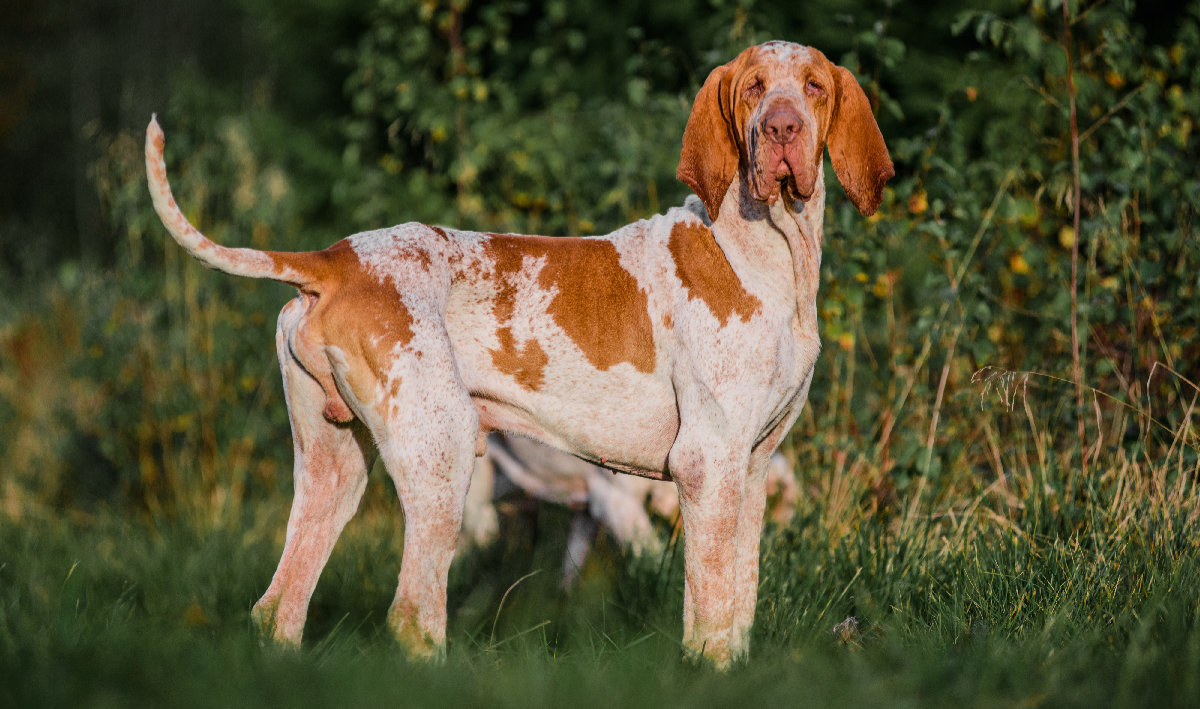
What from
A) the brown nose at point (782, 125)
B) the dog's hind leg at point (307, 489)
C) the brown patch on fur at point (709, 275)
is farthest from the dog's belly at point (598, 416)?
the brown nose at point (782, 125)

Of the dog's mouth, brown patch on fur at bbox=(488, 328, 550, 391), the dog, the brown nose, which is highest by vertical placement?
the brown nose

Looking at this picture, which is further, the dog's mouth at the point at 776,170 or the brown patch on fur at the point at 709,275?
the brown patch on fur at the point at 709,275

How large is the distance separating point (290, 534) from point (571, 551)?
5.29 feet

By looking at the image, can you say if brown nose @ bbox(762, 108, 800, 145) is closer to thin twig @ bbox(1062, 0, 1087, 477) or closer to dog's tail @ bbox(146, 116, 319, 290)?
dog's tail @ bbox(146, 116, 319, 290)

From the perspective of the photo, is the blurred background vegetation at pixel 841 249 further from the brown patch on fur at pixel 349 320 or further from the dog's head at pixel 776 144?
the brown patch on fur at pixel 349 320

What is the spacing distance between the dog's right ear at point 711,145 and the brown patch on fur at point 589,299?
12.2 inches

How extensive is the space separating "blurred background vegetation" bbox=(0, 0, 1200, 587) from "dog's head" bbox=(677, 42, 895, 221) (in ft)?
3.20

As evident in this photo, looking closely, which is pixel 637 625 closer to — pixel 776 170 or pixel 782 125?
pixel 776 170

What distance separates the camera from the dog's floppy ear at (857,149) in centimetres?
279

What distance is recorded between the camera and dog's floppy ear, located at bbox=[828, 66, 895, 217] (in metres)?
2.79

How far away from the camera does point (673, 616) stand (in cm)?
332

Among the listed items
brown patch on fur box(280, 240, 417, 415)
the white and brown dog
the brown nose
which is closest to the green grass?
the white and brown dog

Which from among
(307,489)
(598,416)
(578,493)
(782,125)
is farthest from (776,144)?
(578,493)

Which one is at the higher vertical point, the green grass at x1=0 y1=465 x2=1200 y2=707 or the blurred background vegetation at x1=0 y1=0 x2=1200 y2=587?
the blurred background vegetation at x1=0 y1=0 x2=1200 y2=587
